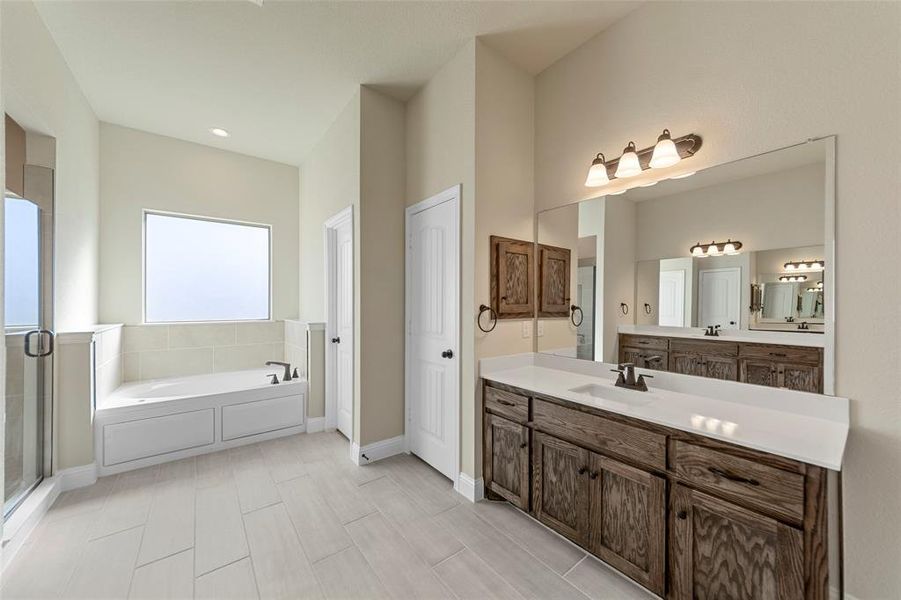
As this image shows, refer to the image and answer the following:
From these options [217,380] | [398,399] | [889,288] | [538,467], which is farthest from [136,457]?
[889,288]

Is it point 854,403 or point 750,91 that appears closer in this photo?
point 854,403

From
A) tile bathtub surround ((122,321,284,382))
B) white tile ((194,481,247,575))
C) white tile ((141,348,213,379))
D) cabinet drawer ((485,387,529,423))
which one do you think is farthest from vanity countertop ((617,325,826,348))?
white tile ((141,348,213,379))

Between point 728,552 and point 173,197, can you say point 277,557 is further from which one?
point 173,197

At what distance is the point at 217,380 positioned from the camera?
3.70 m

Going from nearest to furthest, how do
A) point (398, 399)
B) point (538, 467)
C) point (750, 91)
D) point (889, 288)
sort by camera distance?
point (889, 288) → point (750, 91) → point (538, 467) → point (398, 399)

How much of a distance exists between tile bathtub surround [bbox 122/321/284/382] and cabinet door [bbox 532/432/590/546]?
9.52 ft

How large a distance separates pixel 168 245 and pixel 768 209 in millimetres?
5126

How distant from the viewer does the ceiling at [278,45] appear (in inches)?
82.0

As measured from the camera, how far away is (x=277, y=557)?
1801 millimetres

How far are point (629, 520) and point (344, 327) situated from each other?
8.88ft

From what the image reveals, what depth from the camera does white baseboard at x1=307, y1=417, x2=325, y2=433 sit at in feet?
11.6

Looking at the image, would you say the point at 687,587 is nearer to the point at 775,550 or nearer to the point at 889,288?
the point at 775,550

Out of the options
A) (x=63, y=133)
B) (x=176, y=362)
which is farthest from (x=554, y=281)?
(x=176, y=362)

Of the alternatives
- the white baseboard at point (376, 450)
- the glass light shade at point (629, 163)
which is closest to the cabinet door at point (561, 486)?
the white baseboard at point (376, 450)
